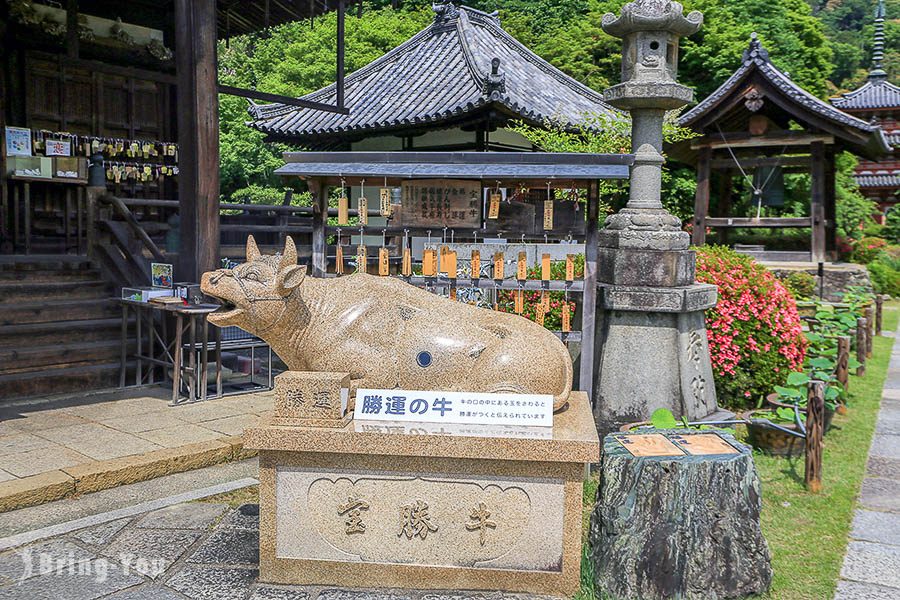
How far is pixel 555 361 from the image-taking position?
473 cm

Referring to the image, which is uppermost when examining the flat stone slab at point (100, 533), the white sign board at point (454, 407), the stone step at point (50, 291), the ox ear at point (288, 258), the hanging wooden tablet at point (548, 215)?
the hanging wooden tablet at point (548, 215)

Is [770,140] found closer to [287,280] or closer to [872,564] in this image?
[872,564]

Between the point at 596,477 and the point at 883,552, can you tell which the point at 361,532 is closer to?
the point at 596,477

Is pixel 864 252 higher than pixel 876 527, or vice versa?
pixel 864 252

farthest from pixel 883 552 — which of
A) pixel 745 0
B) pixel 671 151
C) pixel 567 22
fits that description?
pixel 567 22

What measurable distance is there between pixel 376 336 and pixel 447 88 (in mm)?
12105

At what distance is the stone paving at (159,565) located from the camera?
13.8ft

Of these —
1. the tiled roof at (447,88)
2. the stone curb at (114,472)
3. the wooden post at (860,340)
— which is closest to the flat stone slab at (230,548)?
the stone curb at (114,472)

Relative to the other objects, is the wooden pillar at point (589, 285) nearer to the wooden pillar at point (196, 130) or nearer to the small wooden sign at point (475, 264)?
the small wooden sign at point (475, 264)

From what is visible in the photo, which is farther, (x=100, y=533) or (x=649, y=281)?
(x=649, y=281)

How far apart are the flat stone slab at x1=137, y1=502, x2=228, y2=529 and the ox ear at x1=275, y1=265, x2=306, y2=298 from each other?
1.96 meters

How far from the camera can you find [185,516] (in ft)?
17.8

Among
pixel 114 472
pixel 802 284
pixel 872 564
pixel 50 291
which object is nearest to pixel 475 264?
pixel 114 472

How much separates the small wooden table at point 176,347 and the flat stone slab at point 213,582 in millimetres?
3990
